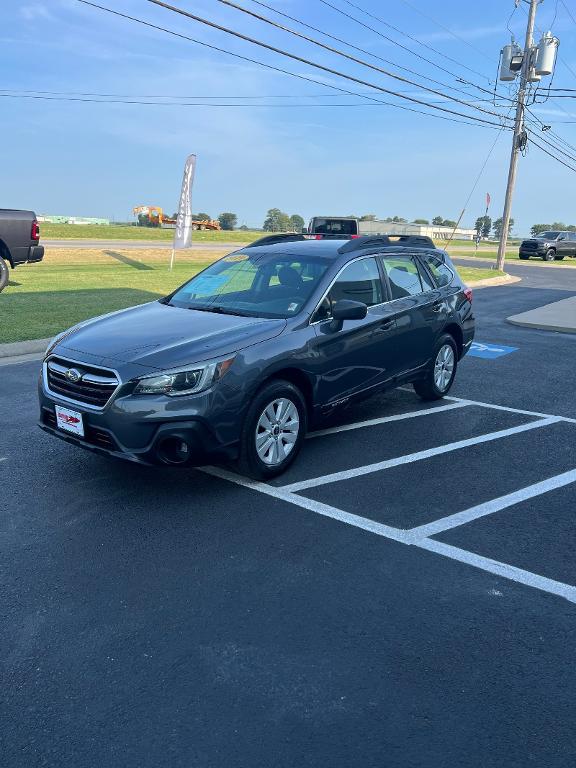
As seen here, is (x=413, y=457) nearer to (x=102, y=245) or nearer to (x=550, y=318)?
(x=550, y=318)

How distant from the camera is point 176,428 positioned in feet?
13.9

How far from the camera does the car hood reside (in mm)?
4406

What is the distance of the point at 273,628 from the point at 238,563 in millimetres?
640

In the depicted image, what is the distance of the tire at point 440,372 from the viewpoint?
23.0 ft

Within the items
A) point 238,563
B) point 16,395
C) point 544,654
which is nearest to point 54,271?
point 16,395

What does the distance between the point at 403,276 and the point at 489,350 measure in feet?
15.4

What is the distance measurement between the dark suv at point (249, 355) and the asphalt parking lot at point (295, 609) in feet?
1.59

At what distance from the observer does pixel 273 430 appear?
4.85m

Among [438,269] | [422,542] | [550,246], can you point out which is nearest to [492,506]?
[422,542]

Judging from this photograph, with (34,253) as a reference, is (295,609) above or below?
below

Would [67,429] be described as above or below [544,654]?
above

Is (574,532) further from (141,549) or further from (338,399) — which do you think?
(141,549)

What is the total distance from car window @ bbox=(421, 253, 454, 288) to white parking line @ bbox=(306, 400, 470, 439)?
4.38 ft

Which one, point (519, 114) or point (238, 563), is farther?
point (519, 114)
